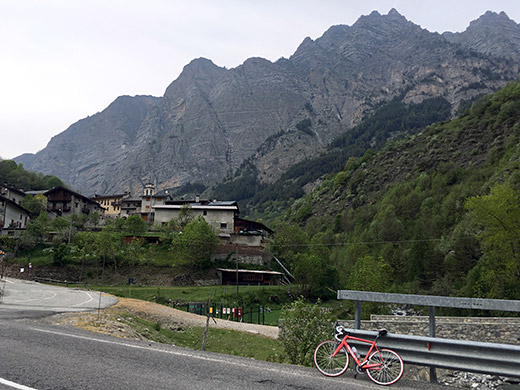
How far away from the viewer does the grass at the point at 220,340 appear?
24862 mm

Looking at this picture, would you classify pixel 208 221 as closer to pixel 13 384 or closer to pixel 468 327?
pixel 468 327

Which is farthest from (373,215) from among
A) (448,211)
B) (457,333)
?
(457,333)

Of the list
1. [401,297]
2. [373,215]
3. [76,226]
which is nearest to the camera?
[401,297]

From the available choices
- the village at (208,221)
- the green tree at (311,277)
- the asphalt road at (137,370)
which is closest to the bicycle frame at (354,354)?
the asphalt road at (137,370)

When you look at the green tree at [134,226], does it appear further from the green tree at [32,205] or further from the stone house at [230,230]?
the green tree at [32,205]

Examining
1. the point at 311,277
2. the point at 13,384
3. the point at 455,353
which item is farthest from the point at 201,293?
the point at 455,353

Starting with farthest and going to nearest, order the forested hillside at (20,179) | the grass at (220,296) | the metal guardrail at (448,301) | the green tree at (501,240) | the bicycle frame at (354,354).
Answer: the forested hillside at (20,179) → the grass at (220,296) → the green tree at (501,240) → the bicycle frame at (354,354) → the metal guardrail at (448,301)

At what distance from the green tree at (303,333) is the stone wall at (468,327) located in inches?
188

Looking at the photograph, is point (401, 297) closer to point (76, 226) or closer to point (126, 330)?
point (126, 330)

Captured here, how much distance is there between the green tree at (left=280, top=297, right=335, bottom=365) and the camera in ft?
47.7

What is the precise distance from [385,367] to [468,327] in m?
15.8

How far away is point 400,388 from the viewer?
739cm

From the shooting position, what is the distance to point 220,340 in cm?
2966

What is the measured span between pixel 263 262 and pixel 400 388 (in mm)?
78783
